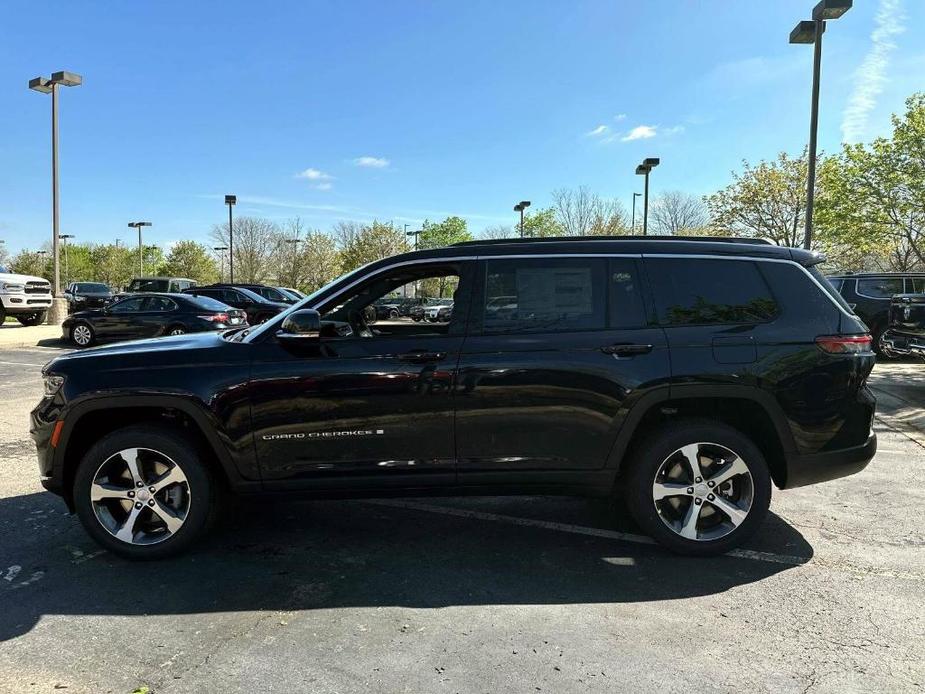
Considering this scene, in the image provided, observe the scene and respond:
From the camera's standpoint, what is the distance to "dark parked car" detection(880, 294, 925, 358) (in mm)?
9078

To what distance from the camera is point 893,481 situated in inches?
204

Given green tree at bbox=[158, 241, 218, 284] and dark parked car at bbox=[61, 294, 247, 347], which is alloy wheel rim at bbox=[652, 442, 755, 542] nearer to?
dark parked car at bbox=[61, 294, 247, 347]

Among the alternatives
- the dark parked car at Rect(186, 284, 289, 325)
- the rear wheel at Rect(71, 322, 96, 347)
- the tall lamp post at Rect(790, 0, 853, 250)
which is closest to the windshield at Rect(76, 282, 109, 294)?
the dark parked car at Rect(186, 284, 289, 325)

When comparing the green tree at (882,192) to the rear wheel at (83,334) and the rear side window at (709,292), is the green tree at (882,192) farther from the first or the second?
the rear wheel at (83,334)

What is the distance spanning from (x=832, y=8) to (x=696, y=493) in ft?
40.7

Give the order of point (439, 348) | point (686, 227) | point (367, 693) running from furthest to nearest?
point (686, 227) < point (439, 348) < point (367, 693)

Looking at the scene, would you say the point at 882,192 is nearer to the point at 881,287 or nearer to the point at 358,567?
the point at 881,287

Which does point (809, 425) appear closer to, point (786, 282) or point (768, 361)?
point (768, 361)

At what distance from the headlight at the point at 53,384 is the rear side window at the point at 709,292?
11.4 ft

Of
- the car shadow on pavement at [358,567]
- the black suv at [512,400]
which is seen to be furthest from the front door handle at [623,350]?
the car shadow on pavement at [358,567]

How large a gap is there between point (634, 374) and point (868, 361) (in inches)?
56.9

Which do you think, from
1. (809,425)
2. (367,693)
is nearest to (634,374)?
(809,425)

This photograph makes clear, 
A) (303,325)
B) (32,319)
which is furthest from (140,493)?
(32,319)

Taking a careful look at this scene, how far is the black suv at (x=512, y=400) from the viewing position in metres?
3.50
